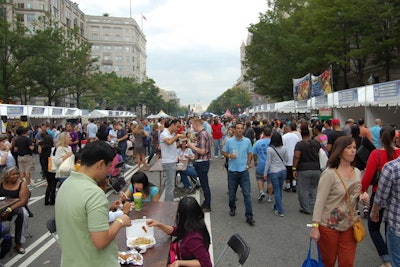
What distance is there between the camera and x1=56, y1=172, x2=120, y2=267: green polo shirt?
6.15 feet

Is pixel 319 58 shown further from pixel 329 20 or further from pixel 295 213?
pixel 295 213

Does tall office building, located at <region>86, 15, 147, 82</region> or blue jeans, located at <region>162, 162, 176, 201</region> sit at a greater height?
tall office building, located at <region>86, 15, 147, 82</region>

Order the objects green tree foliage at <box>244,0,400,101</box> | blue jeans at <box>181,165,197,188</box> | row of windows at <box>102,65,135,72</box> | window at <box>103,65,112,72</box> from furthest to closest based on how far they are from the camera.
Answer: row of windows at <box>102,65,135,72</box>, window at <box>103,65,112,72</box>, green tree foliage at <box>244,0,400,101</box>, blue jeans at <box>181,165,197,188</box>

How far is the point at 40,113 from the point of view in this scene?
808 inches


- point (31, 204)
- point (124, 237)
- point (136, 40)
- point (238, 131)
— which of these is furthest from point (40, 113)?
point (136, 40)

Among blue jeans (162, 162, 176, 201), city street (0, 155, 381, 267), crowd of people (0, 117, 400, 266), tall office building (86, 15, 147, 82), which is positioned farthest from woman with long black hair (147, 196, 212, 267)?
tall office building (86, 15, 147, 82)

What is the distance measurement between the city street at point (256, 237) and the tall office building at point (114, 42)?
102122 mm

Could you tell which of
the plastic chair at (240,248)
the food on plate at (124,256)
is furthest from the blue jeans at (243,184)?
the food on plate at (124,256)

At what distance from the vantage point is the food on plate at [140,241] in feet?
9.54

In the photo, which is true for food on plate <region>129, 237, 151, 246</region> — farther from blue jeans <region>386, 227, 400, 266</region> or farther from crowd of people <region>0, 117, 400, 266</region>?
blue jeans <region>386, 227, 400, 266</region>

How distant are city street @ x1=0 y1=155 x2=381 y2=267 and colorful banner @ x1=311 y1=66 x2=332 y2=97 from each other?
12.0m

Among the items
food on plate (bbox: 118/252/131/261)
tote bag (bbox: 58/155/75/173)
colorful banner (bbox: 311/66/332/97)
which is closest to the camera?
food on plate (bbox: 118/252/131/261)

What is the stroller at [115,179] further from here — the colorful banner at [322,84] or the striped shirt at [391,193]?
the colorful banner at [322,84]

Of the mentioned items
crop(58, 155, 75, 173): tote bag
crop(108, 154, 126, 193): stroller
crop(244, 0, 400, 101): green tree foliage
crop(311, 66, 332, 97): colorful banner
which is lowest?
crop(108, 154, 126, 193): stroller
